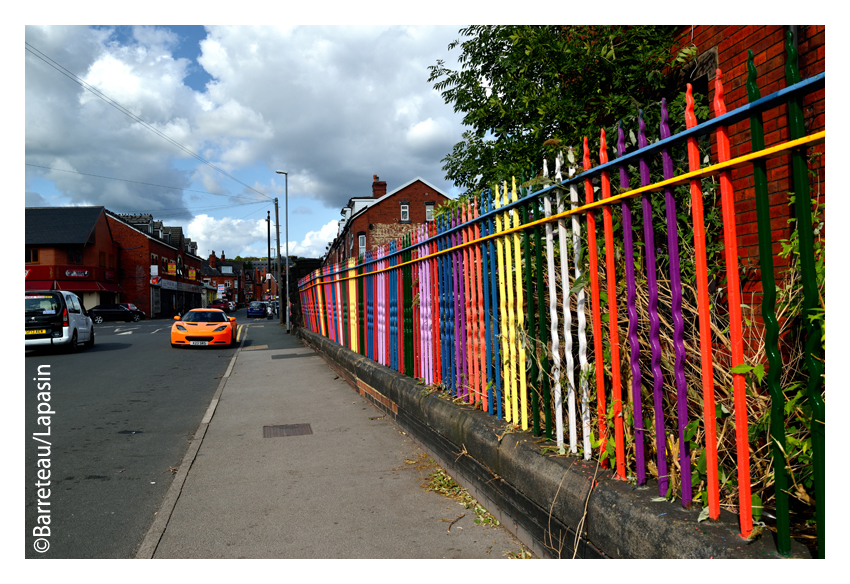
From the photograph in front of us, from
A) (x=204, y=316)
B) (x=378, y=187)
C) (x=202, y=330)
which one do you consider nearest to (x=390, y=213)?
(x=378, y=187)

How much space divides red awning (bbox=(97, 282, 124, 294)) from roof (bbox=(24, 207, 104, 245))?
432cm

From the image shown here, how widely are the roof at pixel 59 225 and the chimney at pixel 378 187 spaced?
23330 millimetres

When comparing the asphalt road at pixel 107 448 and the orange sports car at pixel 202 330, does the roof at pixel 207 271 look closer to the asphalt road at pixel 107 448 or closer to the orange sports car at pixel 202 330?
the orange sports car at pixel 202 330

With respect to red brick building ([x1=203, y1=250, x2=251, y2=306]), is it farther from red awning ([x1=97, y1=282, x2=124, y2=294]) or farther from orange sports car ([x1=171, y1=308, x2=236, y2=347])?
orange sports car ([x1=171, y1=308, x2=236, y2=347])

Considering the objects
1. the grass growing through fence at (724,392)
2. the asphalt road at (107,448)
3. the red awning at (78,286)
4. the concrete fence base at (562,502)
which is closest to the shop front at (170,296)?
the red awning at (78,286)

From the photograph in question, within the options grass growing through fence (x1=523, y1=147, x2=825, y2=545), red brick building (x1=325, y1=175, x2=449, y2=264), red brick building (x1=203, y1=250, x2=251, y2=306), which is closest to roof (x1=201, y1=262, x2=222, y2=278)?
red brick building (x1=203, y1=250, x2=251, y2=306)

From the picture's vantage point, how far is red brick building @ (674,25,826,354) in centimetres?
348

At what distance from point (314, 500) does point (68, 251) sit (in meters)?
47.6

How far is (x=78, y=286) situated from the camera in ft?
142

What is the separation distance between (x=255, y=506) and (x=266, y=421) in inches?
112

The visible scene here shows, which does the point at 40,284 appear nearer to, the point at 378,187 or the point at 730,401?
the point at 378,187

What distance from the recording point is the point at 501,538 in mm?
3094

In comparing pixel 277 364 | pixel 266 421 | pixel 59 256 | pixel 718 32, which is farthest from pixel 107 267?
pixel 718 32

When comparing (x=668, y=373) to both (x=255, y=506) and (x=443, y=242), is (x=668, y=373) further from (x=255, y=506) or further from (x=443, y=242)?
(x=255, y=506)
